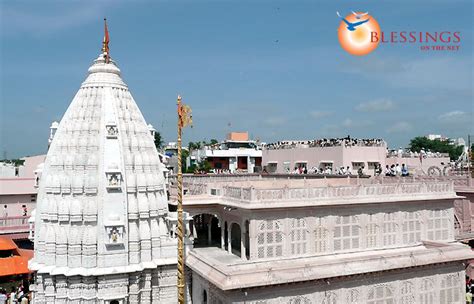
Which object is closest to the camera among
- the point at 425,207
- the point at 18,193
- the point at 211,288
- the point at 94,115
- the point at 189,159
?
the point at 211,288

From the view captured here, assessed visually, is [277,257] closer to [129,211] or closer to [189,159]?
[129,211]

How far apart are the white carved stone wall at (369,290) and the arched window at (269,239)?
1.73 meters

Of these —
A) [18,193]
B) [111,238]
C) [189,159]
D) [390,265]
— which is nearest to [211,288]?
[111,238]

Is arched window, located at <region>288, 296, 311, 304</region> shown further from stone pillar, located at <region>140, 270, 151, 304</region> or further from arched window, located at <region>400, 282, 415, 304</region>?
stone pillar, located at <region>140, 270, 151, 304</region>

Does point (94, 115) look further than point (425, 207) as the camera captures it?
No

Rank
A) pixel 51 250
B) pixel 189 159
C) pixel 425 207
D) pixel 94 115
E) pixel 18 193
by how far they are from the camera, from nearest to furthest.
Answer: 1. pixel 51 250
2. pixel 94 115
3. pixel 425 207
4. pixel 18 193
5. pixel 189 159

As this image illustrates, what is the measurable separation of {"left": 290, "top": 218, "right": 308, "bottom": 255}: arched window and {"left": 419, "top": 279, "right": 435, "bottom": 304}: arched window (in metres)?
7.05

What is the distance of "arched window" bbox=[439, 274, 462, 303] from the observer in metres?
22.2

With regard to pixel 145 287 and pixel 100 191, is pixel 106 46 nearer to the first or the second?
pixel 100 191

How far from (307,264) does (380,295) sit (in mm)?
4926

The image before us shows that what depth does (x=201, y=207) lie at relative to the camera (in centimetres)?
2191

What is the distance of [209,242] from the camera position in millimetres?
23984

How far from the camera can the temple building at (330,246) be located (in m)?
18.3

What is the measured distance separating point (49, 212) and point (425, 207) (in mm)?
20089
